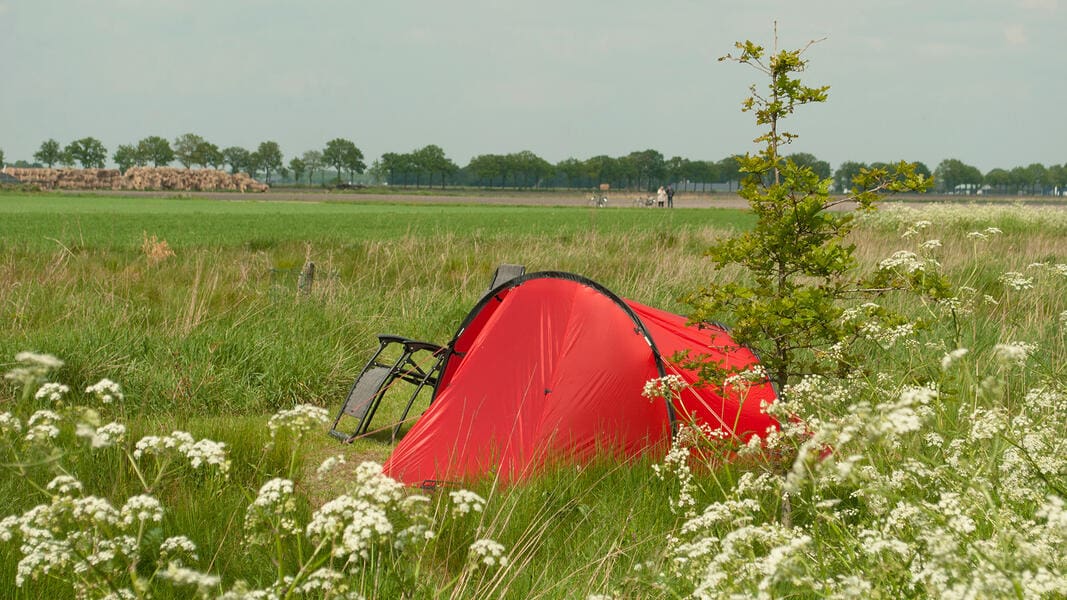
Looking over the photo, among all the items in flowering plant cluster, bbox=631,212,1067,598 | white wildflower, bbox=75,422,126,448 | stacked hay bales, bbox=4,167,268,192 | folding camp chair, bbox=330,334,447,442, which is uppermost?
stacked hay bales, bbox=4,167,268,192

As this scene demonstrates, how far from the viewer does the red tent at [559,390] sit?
5859 millimetres

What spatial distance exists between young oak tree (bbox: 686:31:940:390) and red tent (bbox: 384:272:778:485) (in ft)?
3.43

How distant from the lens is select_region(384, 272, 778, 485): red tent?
5859 mm

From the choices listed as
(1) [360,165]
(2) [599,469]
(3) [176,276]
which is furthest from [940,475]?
(1) [360,165]

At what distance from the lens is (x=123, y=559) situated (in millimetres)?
3197

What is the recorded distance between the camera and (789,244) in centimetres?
482

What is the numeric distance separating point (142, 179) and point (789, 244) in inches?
5016

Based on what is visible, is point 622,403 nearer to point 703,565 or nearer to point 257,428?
point 257,428

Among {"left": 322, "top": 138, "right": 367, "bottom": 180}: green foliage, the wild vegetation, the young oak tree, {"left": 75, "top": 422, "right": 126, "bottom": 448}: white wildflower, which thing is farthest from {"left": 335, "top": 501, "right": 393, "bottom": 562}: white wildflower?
{"left": 322, "top": 138, "right": 367, "bottom": 180}: green foliage

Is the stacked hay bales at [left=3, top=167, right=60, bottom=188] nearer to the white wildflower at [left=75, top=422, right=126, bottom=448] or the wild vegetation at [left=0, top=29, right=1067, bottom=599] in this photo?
the wild vegetation at [left=0, top=29, right=1067, bottom=599]

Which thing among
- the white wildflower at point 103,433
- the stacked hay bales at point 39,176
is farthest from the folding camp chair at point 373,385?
the stacked hay bales at point 39,176

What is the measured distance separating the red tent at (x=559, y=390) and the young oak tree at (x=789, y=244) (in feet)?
3.43

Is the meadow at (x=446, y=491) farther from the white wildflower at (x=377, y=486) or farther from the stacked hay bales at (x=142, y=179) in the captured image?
the stacked hay bales at (x=142, y=179)

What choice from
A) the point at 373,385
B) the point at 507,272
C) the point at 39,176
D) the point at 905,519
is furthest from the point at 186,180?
the point at 905,519
